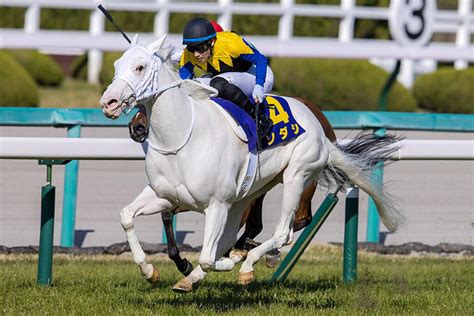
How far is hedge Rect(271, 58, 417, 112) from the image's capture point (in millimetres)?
16500

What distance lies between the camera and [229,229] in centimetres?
613

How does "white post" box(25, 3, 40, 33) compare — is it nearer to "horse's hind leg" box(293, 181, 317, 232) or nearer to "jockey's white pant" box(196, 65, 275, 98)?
"horse's hind leg" box(293, 181, 317, 232)

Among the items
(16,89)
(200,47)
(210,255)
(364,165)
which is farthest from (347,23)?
(210,255)

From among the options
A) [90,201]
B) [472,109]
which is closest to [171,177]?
[90,201]

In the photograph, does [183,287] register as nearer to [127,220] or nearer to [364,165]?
[127,220]

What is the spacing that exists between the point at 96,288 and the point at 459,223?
2.36m

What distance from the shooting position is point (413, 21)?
14.8 metres

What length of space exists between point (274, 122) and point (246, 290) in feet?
3.57

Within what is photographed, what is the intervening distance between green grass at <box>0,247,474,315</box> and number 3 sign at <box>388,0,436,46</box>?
7117 mm

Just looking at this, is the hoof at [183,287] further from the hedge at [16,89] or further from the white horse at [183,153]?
the hedge at [16,89]

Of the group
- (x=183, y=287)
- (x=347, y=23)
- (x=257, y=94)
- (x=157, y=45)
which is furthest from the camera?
(x=347, y=23)

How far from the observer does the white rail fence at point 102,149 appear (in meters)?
6.04

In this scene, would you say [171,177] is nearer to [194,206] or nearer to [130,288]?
[194,206]

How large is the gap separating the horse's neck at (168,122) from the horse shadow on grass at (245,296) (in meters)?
0.87
